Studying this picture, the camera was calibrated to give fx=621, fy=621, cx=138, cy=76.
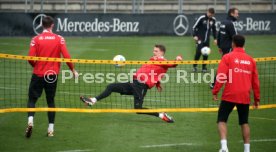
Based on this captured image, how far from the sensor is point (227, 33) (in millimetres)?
19453

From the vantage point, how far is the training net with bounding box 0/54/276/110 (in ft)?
55.4

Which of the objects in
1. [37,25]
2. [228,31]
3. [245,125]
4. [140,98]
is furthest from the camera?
[37,25]

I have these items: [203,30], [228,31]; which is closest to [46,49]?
[228,31]

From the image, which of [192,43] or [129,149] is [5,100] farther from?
[192,43]

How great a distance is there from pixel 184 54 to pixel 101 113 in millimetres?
11868

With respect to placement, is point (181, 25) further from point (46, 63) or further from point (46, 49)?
point (46, 63)

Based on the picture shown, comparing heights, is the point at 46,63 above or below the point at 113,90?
above

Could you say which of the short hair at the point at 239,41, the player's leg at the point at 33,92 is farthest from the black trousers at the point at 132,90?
the short hair at the point at 239,41

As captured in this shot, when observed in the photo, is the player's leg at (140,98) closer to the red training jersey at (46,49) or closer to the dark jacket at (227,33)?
the red training jersey at (46,49)

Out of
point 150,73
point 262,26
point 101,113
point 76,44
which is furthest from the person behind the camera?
point 262,26

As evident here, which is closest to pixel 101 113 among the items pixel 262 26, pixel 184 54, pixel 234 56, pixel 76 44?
pixel 234 56

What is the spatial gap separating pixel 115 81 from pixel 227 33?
3.98 m

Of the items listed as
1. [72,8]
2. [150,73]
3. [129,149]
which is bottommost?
[129,149]

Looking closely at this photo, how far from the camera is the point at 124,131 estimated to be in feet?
46.3
